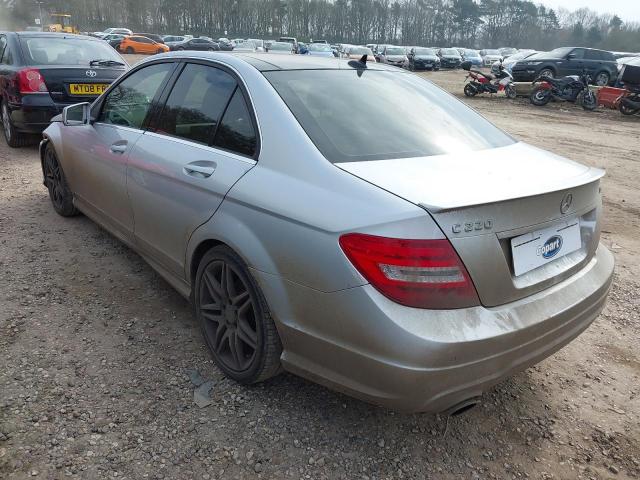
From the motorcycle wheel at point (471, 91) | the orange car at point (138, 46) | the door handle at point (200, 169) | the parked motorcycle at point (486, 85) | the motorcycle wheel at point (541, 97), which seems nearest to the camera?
the door handle at point (200, 169)

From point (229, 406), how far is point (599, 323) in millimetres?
2419

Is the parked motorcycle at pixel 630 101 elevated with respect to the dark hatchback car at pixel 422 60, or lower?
lower

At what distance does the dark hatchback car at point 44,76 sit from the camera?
22.2 ft

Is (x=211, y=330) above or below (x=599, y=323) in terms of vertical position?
above

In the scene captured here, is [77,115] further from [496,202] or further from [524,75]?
[524,75]

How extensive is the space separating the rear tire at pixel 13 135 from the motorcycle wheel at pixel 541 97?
1556 cm

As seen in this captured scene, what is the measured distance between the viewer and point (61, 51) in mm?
7262

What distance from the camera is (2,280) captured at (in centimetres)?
356

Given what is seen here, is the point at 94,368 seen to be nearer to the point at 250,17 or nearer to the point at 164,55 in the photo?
the point at 164,55

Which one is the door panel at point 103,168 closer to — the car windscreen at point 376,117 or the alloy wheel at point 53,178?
the alloy wheel at point 53,178

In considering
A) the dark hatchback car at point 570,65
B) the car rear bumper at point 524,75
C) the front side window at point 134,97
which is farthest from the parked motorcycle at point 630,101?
the front side window at point 134,97

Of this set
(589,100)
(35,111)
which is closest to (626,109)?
(589,100)

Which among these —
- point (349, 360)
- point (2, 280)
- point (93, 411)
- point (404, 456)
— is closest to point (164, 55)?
point (2, 280)

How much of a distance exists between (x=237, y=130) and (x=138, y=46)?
42.6m
